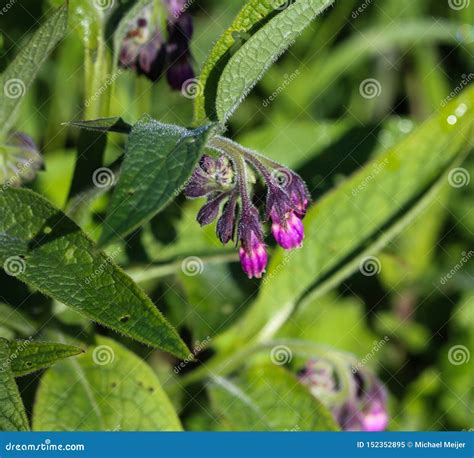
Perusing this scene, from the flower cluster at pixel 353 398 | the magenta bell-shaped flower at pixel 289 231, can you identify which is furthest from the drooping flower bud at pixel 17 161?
the flower cluster at pixel 353 398

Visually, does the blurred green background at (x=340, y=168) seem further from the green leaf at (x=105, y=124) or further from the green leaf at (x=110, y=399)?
the green leaf at (x=105, y=124)

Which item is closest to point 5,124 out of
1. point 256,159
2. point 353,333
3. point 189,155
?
point 256,159

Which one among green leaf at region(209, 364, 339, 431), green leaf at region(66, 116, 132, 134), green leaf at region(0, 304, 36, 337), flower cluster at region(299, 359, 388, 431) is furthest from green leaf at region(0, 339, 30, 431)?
flower cluster at region(299, 359, 388, 431)

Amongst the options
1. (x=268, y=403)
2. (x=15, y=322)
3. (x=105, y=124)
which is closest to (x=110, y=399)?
(x=15, y=322)

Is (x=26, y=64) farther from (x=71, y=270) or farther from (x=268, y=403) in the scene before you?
(x=268, y=403)

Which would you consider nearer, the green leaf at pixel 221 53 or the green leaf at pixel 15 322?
the green leaf at pixel 221 53

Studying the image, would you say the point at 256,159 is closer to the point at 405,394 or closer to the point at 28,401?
the point at 28,401

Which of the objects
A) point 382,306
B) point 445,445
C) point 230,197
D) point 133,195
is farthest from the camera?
point 382,306
